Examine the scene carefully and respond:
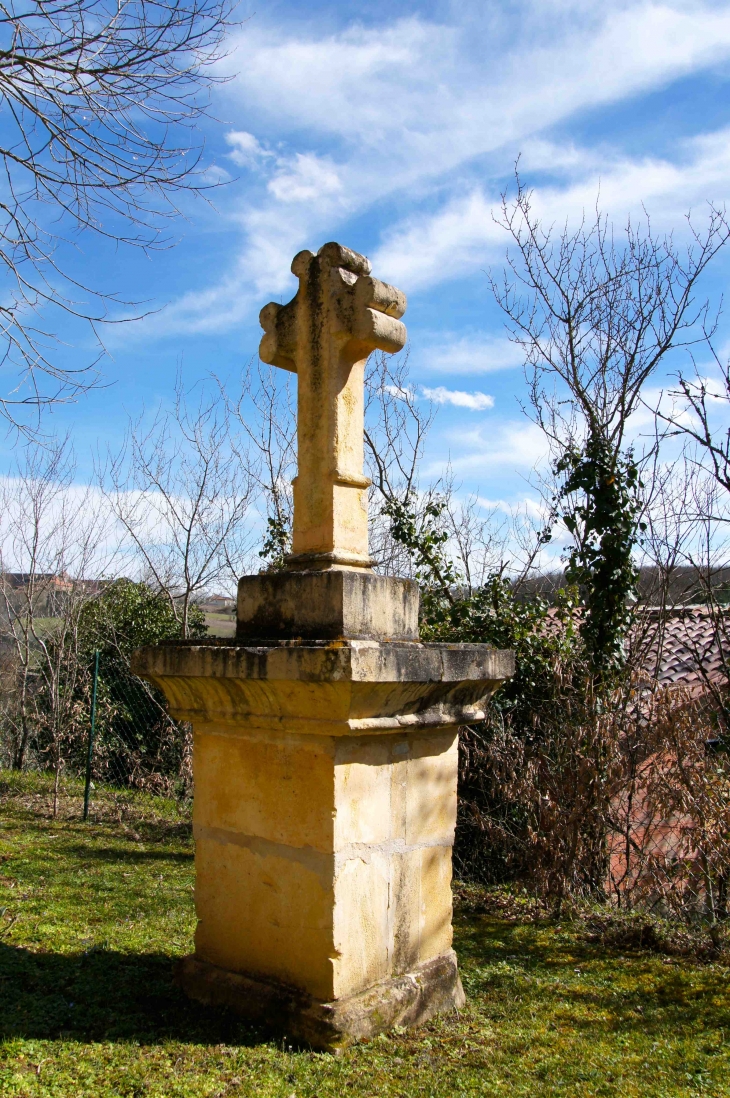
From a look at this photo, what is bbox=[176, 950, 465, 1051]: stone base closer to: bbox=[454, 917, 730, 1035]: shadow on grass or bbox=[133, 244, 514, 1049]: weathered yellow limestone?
bbox=[133, 244, 514, 1049]: weathered yellow limestone

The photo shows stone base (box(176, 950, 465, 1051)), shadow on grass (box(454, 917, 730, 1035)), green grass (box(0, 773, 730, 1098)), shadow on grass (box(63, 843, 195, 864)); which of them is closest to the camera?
green grass (box(0, 773, 730, 1098))

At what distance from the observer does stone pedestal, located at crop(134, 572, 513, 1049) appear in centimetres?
283

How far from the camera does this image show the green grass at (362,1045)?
261 centimetres

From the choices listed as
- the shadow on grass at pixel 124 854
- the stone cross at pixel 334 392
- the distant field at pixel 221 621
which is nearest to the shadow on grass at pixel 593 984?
the stone cross at pixel 334 392

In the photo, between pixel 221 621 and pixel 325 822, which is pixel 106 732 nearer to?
pixel 221 621

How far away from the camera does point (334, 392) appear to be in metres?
3.27

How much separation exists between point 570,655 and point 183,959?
3.77 metres

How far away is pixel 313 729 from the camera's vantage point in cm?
285

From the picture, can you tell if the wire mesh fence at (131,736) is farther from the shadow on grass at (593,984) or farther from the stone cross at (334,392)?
the stone cross at (334,392)

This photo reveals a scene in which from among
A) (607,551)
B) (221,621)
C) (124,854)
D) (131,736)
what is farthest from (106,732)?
(607,551)

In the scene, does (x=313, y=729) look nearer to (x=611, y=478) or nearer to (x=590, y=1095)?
(x=590, y=1095)

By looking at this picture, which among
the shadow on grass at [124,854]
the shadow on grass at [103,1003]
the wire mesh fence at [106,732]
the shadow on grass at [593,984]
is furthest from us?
the wire mesh fence at [106,732]

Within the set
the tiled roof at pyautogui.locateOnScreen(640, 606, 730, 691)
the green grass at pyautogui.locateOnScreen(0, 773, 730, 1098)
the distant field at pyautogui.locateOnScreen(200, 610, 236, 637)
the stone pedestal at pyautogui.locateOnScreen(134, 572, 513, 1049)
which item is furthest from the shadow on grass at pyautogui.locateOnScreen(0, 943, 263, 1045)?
the distant field at pyautogui.locateOnScreen(200, 610, 236, 637)

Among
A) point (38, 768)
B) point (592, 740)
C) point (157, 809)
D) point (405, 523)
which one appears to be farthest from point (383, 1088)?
point (38, 768)
